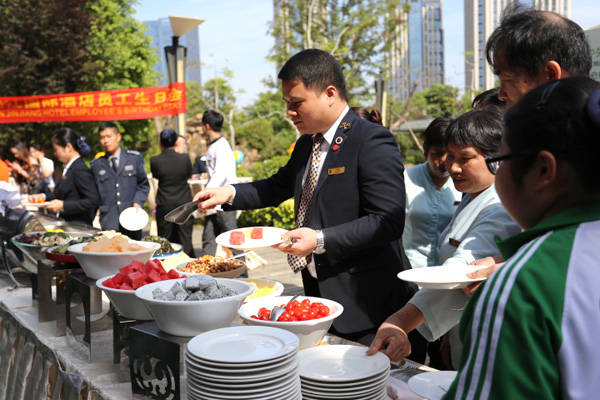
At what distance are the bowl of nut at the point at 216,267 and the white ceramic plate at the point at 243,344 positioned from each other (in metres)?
0.87

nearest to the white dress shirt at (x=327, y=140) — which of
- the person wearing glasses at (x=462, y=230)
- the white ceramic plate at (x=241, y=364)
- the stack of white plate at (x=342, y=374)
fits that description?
the person wearing glasses at (x=462, y=230)

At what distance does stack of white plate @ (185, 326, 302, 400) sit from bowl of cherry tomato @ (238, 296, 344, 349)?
0.25m

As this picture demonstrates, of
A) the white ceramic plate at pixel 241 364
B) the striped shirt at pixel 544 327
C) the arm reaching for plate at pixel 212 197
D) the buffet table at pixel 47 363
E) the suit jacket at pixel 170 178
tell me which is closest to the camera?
the striped shirt at pixel 544 327

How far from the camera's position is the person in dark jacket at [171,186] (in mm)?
6297

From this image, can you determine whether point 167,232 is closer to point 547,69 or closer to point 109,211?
point 109,211

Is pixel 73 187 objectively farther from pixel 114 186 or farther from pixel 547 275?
pixel 547 275

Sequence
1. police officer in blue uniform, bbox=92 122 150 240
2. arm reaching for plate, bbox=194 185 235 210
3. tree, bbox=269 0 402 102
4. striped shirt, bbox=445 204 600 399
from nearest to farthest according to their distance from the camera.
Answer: striped shirt, bbox=445 204 600 399, arm reaching for plate, bbox=194 185 235 210, police officer in blue uniform, bbox=92 122 150 240, tree, bbox=269 0 402 102

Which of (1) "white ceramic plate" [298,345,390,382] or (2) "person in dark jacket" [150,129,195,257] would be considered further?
(2) "person in dark jacket" [150,129,195,257]

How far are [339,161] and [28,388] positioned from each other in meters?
1.57

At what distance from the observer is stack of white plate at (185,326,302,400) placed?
1.10m

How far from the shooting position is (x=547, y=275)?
691 mm

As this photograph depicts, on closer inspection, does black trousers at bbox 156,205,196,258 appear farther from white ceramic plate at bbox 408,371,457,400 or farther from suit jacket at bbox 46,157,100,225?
white ceramic plate at bbox 408,371,457,400

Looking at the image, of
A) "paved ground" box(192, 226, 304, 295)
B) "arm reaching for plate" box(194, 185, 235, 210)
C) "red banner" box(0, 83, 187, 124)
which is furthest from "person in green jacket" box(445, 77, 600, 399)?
"red banner" box(0, 83, 187, 124)

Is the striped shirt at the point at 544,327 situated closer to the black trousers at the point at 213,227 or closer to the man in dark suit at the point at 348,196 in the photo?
the man in dark suit at the point at 348,196
